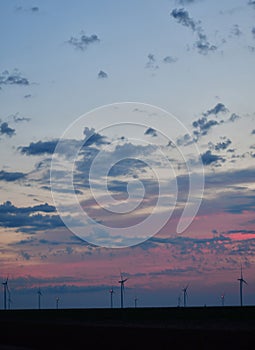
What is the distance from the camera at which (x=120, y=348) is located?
5453 cm

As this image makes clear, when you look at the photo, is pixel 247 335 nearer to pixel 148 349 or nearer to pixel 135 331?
pixel 148 349

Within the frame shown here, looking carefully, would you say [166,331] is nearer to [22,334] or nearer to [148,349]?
[148,349]

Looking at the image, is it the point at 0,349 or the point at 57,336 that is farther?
the point at 57,336

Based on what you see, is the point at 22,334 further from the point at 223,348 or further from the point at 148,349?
the point at 223,348

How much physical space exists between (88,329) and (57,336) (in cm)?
374

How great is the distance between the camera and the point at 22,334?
7431cm

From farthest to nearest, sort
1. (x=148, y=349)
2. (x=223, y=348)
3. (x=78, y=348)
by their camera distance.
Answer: (x=78, y=348)
(x=148, y=349)
(x=223, y=348)

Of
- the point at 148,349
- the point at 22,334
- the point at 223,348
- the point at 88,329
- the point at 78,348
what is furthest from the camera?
the point at 22,334

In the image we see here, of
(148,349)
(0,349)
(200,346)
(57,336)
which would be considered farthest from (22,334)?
(200,346)

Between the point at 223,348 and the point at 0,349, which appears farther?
the point at 0,349

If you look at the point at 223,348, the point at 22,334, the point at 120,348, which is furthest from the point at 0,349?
the point at 223,348

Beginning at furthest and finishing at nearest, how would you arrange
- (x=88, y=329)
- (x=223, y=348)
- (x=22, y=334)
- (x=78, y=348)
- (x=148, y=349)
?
(x=22, y=334)
(x=88, y=329)
(x=78, y=348)
(x=148, y=349)
(x=223, y=348)

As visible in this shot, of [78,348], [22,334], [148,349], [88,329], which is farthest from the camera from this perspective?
[22,334]

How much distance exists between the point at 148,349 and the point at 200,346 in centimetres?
484
